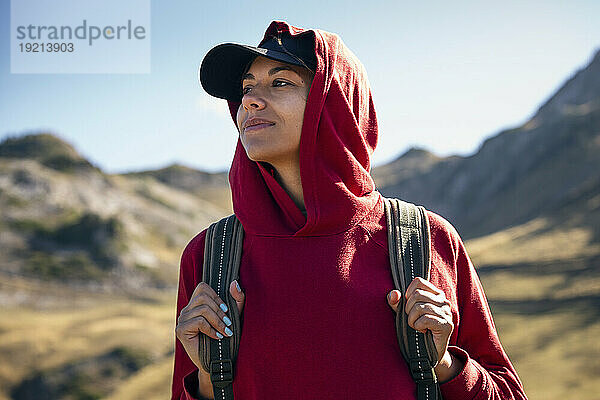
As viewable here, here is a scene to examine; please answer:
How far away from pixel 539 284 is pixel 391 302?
562 inches

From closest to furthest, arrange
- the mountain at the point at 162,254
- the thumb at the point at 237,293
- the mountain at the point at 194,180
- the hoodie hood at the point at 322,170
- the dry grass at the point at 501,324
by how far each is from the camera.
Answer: the thumb at the point at 237,293 → the hoodie hood at the point at 322,170 → the dry grass at the point at 501,324 → the mountain at the point at 162,254 → the mountain at the point at 194,180

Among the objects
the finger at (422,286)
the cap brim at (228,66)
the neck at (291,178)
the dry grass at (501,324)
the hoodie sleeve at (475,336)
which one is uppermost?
the cap brim at (228,66)

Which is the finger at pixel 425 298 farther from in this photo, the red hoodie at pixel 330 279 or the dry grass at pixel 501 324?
the dry grass at pixel 501 324

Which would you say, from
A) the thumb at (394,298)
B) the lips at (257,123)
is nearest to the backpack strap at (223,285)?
the lips at (257,123)

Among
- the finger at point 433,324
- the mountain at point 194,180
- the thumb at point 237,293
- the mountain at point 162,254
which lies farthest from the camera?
the mountain at point 194,180

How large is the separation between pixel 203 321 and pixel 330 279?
391 millimetres

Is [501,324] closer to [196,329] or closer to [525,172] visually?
[196,329]

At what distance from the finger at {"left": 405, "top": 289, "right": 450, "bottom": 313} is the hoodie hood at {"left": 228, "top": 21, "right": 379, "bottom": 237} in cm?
32

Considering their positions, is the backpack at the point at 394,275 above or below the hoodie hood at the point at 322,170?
below

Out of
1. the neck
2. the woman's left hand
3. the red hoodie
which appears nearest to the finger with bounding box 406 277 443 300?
the woman's left hand

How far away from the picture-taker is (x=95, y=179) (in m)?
29.8

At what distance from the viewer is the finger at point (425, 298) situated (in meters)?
1.88

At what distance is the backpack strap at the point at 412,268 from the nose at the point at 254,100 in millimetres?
523

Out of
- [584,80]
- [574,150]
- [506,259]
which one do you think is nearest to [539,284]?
[506,259]
